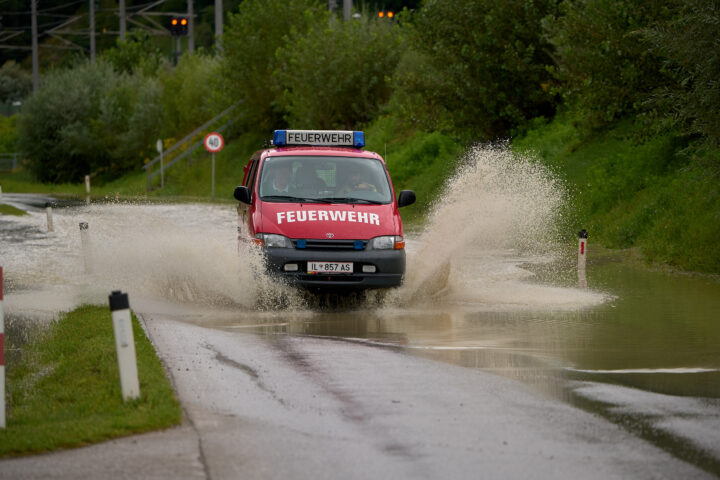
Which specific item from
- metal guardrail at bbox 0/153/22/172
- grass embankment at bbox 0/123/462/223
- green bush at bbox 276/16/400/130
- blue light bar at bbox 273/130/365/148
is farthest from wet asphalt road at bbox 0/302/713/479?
metal guardrail at bbox 0/153/22/172

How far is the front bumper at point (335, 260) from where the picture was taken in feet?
46.6

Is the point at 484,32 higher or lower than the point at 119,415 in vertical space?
higher

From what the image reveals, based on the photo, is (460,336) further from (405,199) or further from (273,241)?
(405,199)

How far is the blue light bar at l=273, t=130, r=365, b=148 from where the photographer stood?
16.6 m

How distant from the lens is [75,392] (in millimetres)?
9008

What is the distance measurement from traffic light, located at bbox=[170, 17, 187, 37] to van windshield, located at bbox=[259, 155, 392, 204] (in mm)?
38373

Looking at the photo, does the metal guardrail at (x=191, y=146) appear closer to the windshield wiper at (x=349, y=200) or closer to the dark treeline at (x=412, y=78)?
the dark treeline at (x=412, y=78)

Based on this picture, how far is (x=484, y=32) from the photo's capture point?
3156cm

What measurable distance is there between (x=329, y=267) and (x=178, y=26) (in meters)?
40.9

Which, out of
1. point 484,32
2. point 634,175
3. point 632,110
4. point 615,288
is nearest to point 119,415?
point 615,288

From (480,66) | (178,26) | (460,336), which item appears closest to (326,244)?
(460,336)

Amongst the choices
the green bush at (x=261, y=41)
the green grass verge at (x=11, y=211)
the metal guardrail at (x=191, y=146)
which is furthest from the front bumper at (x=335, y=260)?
the metal guardrail at (x=191, y=146)

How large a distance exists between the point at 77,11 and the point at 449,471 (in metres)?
142

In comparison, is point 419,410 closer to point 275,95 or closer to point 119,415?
point 119,415
